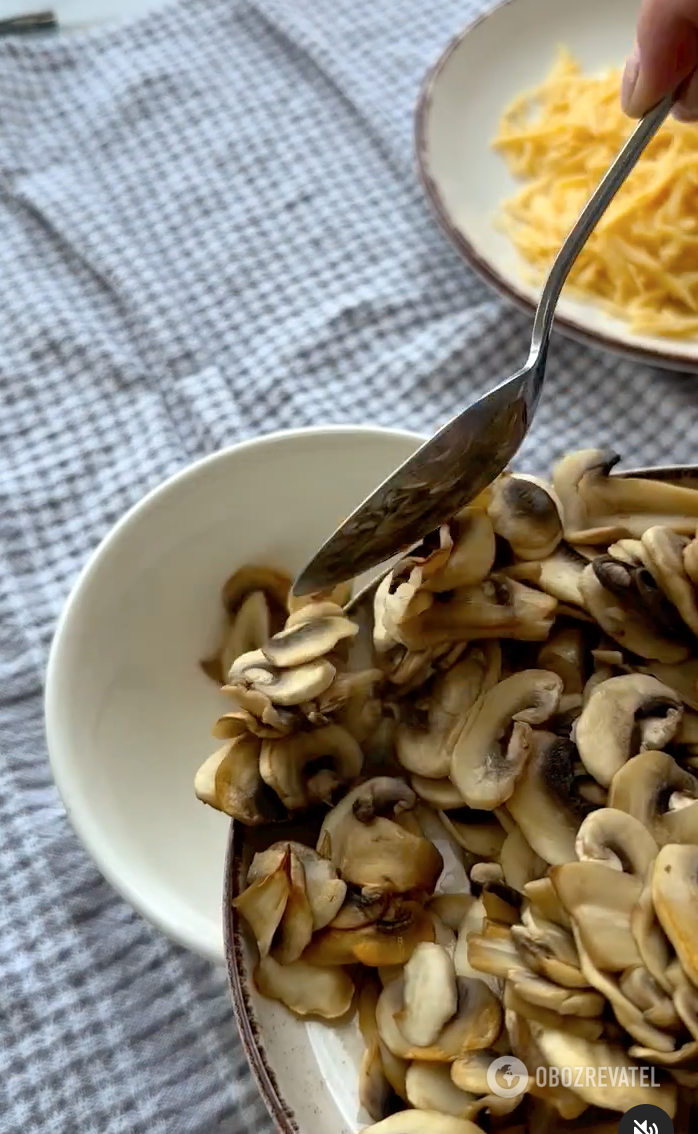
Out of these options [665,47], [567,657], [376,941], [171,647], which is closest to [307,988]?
[376,941]

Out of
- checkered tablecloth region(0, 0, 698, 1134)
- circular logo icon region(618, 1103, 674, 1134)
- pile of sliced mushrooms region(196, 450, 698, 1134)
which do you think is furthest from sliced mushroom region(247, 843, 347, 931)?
checkered tablecloth region(0, 0, 698, 1134)

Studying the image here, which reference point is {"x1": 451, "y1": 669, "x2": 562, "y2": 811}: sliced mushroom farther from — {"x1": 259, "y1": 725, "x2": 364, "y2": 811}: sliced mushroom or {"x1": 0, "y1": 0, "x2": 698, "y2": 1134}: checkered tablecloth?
{"x1": 0, "y1": 0, "x2": 698, "y2": 1134}: checkered tablecloth

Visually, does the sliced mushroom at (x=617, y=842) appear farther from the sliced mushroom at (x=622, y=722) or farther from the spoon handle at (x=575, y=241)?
the spoon handle at (x=575, y=241)

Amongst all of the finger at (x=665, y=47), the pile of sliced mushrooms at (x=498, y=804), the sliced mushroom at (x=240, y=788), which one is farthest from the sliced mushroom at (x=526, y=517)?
the finger at (x=665, y=47)

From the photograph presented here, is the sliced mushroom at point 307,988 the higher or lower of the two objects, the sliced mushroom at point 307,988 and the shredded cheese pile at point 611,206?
the lower

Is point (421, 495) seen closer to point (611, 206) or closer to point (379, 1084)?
point (379, 1084)
